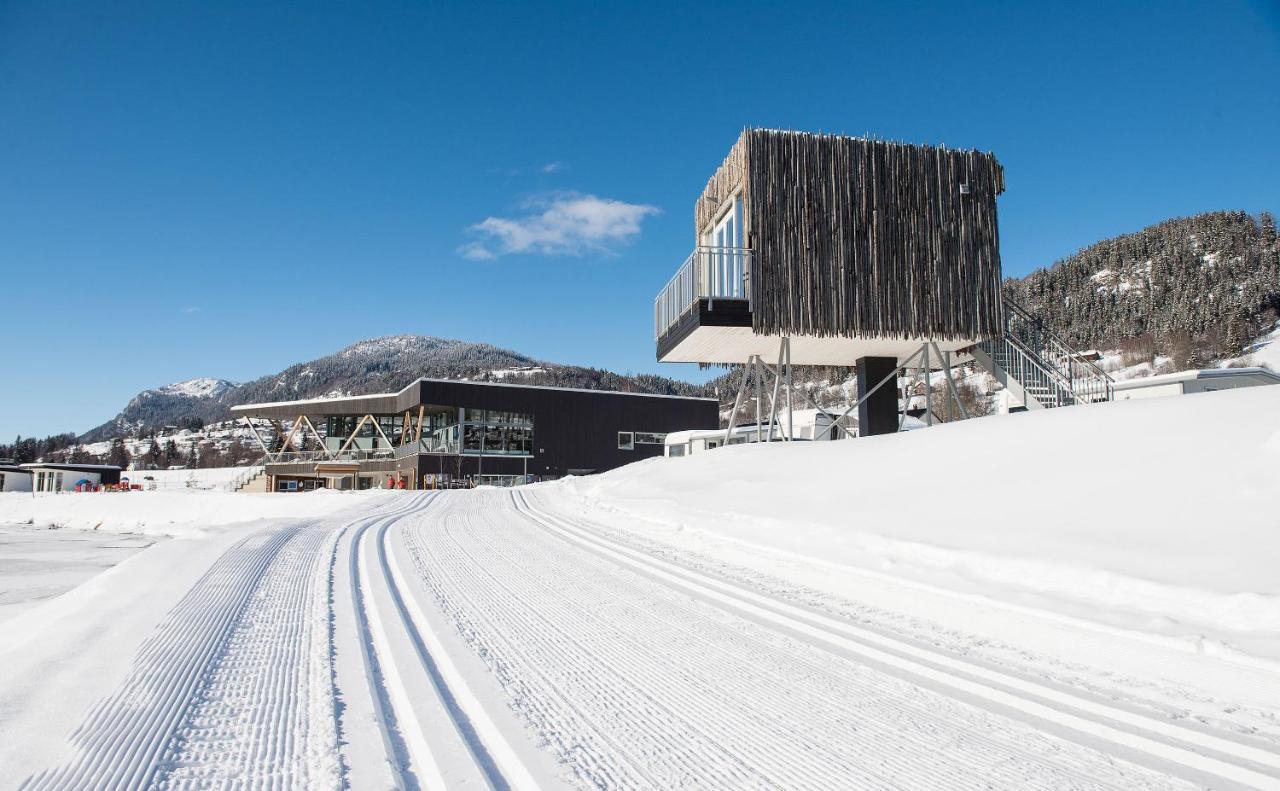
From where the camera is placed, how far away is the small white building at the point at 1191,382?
15.5m

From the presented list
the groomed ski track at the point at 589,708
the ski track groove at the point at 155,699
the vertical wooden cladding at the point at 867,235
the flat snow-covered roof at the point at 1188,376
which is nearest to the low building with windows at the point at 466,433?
the vertical wooden cladding at the point at 867,235

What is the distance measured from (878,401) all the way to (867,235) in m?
4.41

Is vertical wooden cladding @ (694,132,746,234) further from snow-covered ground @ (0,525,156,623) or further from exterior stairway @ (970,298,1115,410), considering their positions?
snow-covered ground @ (0,525,156,623)

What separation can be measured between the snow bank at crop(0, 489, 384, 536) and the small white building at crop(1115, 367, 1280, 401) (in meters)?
17.3

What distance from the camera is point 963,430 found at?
31.4 feet

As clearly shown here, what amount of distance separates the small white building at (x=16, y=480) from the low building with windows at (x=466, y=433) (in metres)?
21.9

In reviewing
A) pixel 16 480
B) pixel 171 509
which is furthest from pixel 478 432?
pixel 16 480

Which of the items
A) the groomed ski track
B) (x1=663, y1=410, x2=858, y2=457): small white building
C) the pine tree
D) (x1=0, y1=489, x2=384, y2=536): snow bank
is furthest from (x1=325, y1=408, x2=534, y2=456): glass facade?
the pine tree

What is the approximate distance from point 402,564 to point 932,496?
5.03m

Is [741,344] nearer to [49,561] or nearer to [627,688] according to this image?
[49,561]

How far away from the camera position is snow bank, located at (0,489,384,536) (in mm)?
16256

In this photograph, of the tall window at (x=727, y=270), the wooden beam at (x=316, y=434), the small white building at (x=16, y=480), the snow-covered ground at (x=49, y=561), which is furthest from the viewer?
the small white building at (x=16, y=480)

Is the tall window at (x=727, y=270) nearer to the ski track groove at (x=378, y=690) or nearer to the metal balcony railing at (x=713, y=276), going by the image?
Result: the metal balcony railing at (x=713, y=276)

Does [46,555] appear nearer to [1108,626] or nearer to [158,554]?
[158,554]
